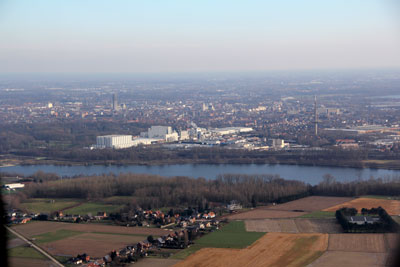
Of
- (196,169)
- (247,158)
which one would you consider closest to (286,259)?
(196,169)

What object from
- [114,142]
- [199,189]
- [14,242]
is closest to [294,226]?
→ [199,189]

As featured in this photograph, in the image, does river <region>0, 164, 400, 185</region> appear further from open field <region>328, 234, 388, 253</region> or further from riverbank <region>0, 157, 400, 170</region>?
open field <region>328, 234, 388, 253</region>

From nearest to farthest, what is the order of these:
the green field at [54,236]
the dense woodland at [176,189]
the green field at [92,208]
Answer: the green field at [54,236] → the green field at [92,208] → the dense woodland at [176,189]

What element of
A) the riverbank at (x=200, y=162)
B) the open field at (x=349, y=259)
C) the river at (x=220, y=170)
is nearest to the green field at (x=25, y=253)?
the open field at (x=349, y=259)

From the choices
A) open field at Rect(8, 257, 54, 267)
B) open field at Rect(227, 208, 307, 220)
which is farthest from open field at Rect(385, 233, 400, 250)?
open field at Rect(8, 257, 54, 267)

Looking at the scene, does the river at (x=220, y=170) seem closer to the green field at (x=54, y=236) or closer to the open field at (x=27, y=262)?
the green field at (x=54, y=236)

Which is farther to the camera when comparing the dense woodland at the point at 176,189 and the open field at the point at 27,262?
the dense woodland at the point at 176,189

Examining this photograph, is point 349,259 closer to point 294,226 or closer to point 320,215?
point 294,226
